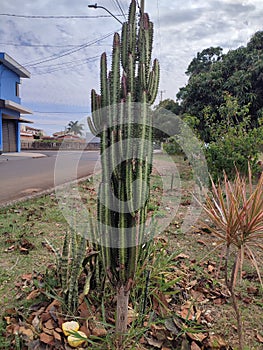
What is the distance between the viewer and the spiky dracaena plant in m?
1.52

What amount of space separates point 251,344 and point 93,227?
1.25 meters

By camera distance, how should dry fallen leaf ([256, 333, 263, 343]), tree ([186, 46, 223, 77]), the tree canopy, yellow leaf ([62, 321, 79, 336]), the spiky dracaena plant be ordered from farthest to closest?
tree ([186, 46, 223, 77])
the tree canopy
dry fallen leaf ([256, 333, 263, 343])
yellow leaf ([62, 321, 79, 336])
the spiky dracaena plant

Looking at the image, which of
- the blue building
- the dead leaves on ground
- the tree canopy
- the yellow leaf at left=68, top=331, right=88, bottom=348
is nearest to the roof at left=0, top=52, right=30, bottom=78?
the blue building

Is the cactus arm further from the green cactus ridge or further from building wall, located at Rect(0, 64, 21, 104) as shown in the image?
building wall, located at Rect(0, 64, 21, 104)

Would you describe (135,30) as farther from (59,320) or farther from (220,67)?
(220,67)

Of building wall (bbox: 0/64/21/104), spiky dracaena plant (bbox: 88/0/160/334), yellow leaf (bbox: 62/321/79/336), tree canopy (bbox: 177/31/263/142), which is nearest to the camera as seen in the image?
spiky dracaena plant (bbox: 88/0/160/334)

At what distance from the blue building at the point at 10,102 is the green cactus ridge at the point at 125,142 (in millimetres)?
17212

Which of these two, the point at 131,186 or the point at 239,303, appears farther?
the point at 239,303

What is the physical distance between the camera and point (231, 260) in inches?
114

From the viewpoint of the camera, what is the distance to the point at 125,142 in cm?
151

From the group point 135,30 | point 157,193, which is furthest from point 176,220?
point 135,30

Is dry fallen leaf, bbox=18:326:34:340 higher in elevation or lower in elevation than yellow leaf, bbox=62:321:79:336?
lower

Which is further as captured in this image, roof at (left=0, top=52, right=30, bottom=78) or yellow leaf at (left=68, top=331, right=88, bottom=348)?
roof at (left=0, top=52, right=30, bottom=78)

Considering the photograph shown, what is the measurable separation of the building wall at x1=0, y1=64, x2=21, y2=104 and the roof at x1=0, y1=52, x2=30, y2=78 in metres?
0.29
